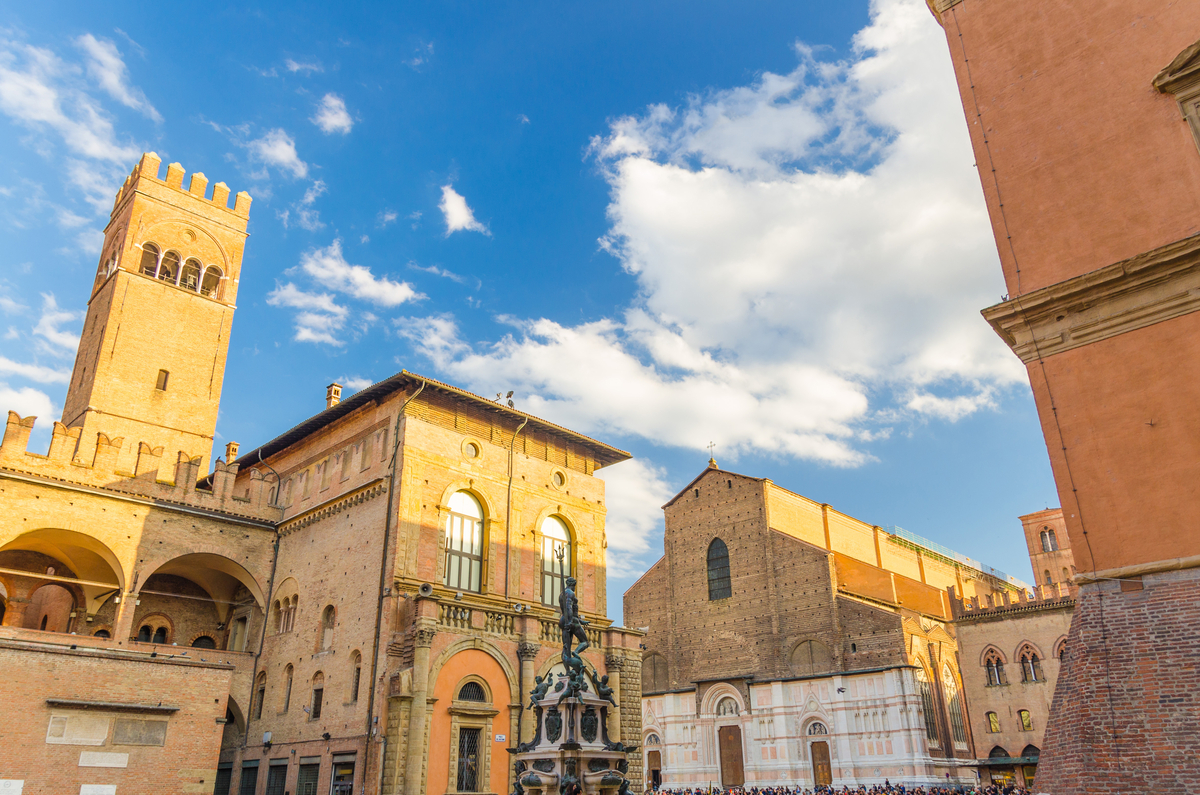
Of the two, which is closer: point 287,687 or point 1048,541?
point 287,687

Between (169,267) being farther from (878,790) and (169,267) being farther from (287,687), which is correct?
(878,790)

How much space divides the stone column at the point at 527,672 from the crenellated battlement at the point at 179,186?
72.1 ft

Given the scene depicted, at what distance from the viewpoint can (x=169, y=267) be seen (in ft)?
97.3

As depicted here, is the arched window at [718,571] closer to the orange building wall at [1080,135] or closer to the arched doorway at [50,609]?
the arched doorway at [50,609]

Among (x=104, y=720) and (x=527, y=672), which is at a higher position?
(x=527, y=672)

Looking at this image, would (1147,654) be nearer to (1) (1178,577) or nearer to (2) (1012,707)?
(1) (1178,577)

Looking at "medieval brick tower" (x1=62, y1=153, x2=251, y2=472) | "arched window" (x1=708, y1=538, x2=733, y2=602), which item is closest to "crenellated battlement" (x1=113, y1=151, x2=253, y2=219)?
"medieval brick tower" (x1=62, y1=153, x2=251, y2=472)

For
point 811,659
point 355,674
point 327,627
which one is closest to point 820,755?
point 811,659

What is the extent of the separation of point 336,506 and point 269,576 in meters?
3.96

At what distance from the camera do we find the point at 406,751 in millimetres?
18328

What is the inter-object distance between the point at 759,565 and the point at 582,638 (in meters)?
23.5

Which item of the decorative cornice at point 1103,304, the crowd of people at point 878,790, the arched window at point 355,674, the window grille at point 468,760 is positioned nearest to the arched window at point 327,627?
the arched window at point 355,674

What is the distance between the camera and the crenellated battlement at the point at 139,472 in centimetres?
2102

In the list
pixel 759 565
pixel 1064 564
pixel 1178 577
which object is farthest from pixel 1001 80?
pixel 1064 564
